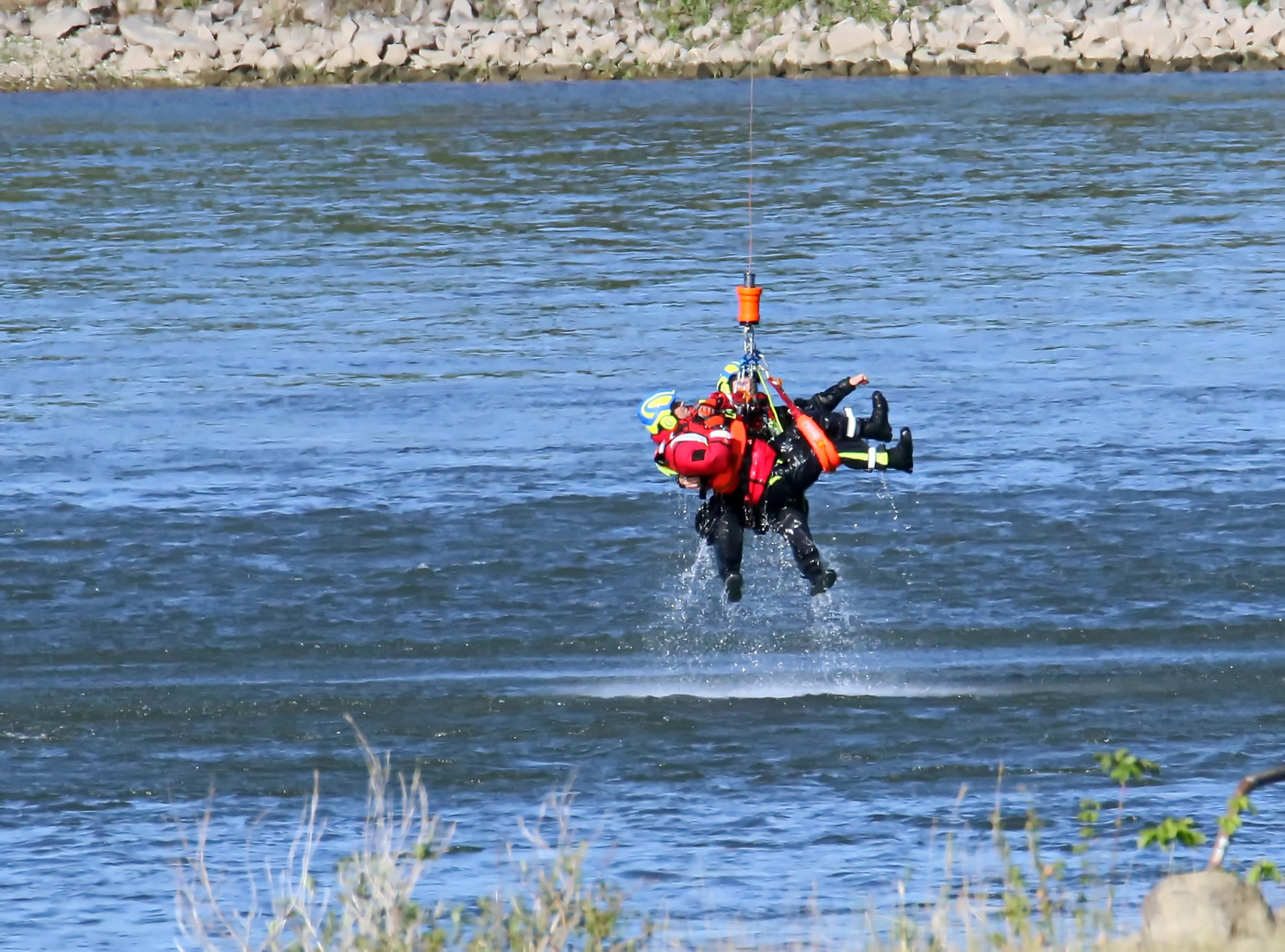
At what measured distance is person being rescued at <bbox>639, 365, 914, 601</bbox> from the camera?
11.9 m

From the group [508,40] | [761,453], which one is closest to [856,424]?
[761,453]

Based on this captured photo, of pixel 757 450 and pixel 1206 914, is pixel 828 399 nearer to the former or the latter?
pixel 757 450

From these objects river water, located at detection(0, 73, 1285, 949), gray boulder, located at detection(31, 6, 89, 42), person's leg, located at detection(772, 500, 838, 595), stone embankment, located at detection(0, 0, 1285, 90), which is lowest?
river water, located at detection(0, 73, 1285, 949)

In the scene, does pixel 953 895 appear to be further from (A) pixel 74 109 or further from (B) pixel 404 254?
(A) pixel 74 109

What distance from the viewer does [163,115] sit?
2424 inches

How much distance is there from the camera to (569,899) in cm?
755

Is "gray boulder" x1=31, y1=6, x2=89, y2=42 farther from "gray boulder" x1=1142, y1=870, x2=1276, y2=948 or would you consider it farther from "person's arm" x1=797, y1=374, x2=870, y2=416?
"gray boulder" x1=1142, y1=870, x2=1276, y2=948

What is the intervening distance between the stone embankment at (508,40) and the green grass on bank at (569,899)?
58837 mm

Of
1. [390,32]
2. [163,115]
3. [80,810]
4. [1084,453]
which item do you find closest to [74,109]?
[163,115]

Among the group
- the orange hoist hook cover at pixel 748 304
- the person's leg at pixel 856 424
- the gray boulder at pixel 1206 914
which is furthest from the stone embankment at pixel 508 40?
the gray boulder at pixel 1206 914

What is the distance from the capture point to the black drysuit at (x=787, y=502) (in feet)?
40.4

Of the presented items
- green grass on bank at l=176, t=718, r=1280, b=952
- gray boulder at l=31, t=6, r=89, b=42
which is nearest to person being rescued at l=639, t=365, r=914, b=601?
green grass on bank at l=176, t=718, r=1280, b=952

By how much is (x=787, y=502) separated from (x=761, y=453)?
40 centimetres

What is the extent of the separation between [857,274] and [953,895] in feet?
71.4
